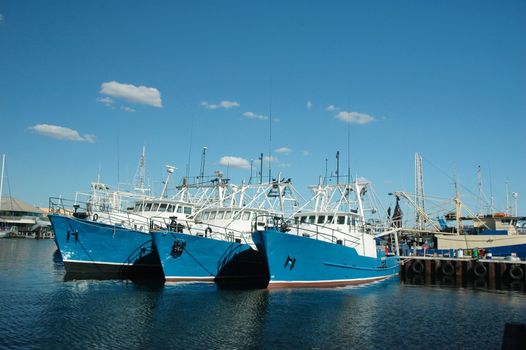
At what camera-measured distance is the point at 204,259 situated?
29547 mm

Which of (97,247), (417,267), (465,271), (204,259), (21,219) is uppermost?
(21,219)

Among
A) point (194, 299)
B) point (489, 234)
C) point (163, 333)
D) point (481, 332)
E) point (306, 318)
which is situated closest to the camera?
point (163, 333)

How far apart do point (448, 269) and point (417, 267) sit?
2840 millimetres

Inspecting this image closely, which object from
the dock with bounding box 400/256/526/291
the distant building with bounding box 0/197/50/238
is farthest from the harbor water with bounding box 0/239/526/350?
the distant building with bounding box 0/197/50/238

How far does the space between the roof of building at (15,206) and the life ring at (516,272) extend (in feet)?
366

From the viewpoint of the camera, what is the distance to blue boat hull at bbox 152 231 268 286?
2823 centimetres

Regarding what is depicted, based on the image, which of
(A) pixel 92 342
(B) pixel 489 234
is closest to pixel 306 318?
(A) pixel 92 342

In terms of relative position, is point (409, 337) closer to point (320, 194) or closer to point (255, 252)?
point (255, 252)

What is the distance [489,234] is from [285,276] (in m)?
32.9

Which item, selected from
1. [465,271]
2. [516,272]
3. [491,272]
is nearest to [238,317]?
[491,272]

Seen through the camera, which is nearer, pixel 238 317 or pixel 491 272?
pixel 238 317

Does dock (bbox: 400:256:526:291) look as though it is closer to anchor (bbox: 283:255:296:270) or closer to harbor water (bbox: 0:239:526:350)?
harbor water (bbox: 0:239:526:350)

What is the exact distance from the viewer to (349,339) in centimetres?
1616

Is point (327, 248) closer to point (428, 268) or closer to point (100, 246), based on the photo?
point (100, 246)
